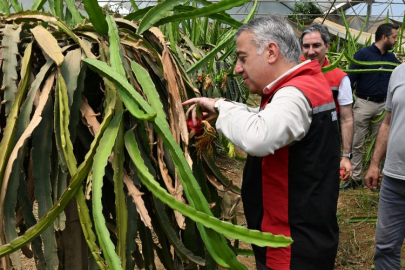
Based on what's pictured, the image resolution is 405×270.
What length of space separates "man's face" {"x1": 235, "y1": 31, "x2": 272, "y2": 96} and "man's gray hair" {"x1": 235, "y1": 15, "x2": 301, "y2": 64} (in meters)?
0.02

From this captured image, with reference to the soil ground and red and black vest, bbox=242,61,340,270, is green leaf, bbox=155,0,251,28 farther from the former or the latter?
the soil ground

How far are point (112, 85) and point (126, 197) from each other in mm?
274

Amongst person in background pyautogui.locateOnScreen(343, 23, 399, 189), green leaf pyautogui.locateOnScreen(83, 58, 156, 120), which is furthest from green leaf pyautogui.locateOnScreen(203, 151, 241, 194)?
person in background pyautogui.locateOnScreen(343, 23, 399, 189)

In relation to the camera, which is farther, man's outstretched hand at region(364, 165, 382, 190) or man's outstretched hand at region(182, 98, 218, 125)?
man's outstretched hand at region(364, 165, 382, 190)

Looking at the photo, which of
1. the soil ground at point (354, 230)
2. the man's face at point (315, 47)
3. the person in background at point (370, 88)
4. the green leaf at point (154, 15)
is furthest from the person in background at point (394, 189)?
the person in background at point (370, 88)

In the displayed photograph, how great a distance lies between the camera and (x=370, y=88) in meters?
4.81

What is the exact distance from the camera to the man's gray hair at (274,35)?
1476 mm

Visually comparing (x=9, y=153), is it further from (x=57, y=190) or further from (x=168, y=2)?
(x=168, y=2)

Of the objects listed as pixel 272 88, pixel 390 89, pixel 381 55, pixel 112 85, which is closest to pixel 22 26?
pixel 112 85

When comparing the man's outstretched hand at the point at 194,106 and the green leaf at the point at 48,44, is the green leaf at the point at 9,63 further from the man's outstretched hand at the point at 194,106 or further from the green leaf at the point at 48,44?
the man's outstretched hand at the point at 194,106

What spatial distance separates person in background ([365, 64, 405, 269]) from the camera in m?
2.35

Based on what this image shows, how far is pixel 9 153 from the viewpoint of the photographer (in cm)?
105

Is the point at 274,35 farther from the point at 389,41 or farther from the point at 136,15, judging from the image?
the point at 389,41

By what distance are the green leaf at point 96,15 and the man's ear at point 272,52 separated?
509 mm
